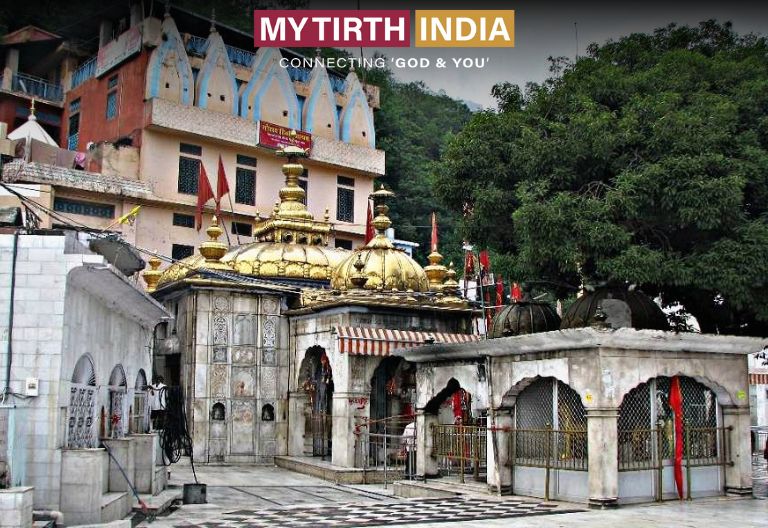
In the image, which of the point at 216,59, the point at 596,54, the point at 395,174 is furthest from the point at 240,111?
the point at 596,54

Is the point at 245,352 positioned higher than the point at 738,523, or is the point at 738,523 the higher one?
the point at 245,352

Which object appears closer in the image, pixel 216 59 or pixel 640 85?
pixel 640 85

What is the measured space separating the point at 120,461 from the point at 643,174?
35.2 ft

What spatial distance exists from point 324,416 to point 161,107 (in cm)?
1783

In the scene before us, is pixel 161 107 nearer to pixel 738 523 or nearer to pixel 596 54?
pixel 596 54

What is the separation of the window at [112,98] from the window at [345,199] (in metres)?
10.9

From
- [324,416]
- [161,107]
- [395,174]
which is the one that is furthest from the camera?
[395,174]

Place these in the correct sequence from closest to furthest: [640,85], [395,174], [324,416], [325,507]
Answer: [325,507]
[640,85]
[324,416]
[395,174]

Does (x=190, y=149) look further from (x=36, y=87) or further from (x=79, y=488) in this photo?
(x=79, y=488)

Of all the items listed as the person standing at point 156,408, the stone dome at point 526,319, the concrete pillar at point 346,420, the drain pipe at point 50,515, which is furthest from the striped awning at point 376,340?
the drain pipe at point 50,515

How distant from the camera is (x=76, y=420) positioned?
527 inches

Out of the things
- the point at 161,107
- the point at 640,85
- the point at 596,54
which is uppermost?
the point at 161,107

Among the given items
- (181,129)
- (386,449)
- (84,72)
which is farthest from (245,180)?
(386,449)

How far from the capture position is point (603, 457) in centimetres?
1442
